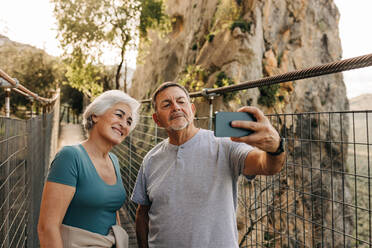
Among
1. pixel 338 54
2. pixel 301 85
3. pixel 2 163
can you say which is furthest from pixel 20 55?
pixel 338 54

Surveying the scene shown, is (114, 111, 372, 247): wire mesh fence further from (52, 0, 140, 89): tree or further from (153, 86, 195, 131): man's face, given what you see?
(52, 0, 140, 89): tree

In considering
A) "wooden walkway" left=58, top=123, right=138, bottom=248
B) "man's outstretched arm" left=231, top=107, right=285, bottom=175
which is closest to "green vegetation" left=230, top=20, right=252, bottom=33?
"wooden walkway" left=58, top=123, right=138, bottom=248

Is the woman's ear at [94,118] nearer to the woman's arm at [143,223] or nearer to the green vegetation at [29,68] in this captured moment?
the woman's arm at [143,223]

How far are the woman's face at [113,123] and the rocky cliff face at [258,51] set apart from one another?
6263mm

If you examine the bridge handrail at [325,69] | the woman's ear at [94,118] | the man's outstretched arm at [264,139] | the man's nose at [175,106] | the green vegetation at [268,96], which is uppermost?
the green vegetation at [268,96]

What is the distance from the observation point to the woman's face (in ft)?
6.10

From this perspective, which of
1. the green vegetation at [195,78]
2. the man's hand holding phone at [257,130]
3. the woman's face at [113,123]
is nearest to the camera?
the man's hand holding phone at [257,130]

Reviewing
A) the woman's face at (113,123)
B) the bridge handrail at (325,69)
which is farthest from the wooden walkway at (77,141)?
the bridge handrail at (325,69)

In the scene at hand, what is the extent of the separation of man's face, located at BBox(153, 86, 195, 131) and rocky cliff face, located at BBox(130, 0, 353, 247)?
6039mm

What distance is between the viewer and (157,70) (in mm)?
19094

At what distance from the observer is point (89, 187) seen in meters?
1.62

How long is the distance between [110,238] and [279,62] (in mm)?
12710

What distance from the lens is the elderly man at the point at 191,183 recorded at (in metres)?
1.61

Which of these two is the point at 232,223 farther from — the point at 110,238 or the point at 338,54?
the point at 338,54
